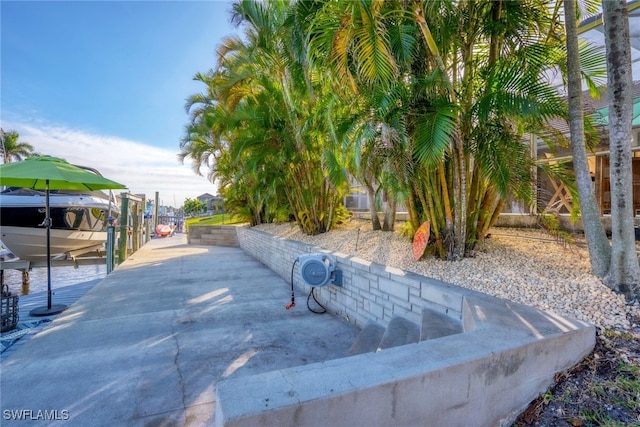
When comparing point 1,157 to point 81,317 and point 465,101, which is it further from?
point 465,101

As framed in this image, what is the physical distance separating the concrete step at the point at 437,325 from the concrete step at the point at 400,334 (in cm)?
22

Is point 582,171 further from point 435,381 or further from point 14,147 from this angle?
point 14,147

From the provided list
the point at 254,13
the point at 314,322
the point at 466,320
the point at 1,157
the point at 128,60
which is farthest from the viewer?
the point at 1,157

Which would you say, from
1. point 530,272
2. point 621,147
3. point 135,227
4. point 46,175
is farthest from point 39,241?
point 621,147

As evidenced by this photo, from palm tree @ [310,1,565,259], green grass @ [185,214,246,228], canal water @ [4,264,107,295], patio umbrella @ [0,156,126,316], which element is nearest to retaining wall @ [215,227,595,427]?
palm tree @ [310,1,565,259]

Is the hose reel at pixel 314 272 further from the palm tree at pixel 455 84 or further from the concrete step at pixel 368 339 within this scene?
the palm tree at pixel 455 84

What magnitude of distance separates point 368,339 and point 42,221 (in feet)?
38.2

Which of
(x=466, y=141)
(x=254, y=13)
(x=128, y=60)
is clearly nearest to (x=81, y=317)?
(x=466, y=141)

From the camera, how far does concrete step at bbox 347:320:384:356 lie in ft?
11.0

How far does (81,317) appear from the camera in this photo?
4.62 m

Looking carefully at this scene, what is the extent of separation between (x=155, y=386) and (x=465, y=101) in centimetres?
465

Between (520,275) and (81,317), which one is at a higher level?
(520,275)

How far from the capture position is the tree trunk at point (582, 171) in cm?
308

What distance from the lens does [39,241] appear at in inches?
403
